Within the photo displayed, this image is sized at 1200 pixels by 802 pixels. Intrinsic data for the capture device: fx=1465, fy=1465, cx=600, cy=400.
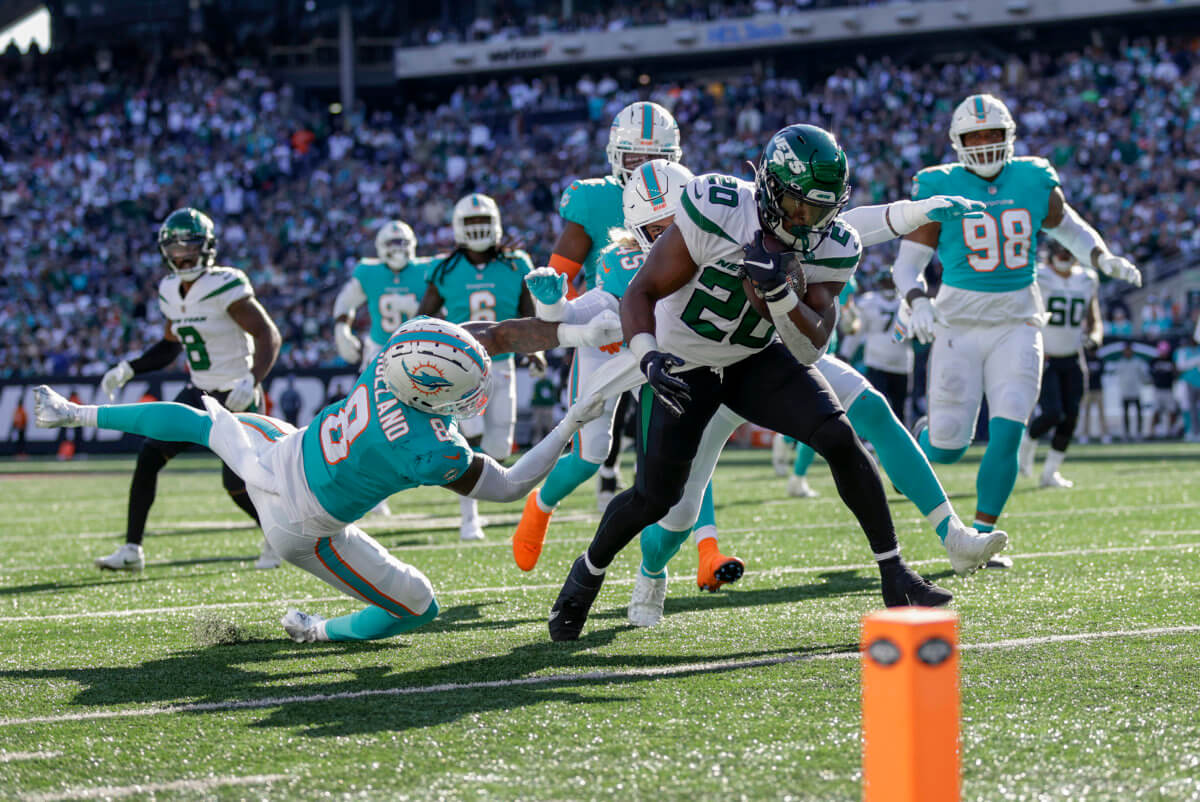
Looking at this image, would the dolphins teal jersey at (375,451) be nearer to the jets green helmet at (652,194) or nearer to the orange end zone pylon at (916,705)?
the jets green helmet at (652,194)

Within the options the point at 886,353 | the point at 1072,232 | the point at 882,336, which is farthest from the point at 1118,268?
the point at 882,336

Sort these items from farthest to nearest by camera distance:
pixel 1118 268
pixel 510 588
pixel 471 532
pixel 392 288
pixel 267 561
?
pixel 392 288
pixel 471 532
pixel 267 561
pixel 1118 268
pixel 510 588

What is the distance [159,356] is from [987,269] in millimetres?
4044

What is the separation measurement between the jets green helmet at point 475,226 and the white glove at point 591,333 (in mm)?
3852

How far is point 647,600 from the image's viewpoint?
16.1ft

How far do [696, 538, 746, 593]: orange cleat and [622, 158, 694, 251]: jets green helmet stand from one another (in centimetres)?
112

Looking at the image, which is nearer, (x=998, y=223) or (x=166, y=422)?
(x=166, y=422)

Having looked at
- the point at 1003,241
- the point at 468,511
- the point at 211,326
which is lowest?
the point at 468,511

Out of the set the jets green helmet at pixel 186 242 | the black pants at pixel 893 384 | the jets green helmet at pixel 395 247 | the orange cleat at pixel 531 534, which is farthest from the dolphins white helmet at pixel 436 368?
the black pants at pixel 893 384

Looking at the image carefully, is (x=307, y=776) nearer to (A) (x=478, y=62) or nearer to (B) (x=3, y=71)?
(A) (x=478, y=62)

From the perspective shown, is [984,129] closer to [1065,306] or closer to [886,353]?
[1065,306]

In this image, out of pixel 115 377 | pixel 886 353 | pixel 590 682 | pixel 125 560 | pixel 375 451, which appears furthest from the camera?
pixel 886 353

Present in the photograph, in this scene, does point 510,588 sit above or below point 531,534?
below

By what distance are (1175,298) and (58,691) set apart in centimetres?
1905
